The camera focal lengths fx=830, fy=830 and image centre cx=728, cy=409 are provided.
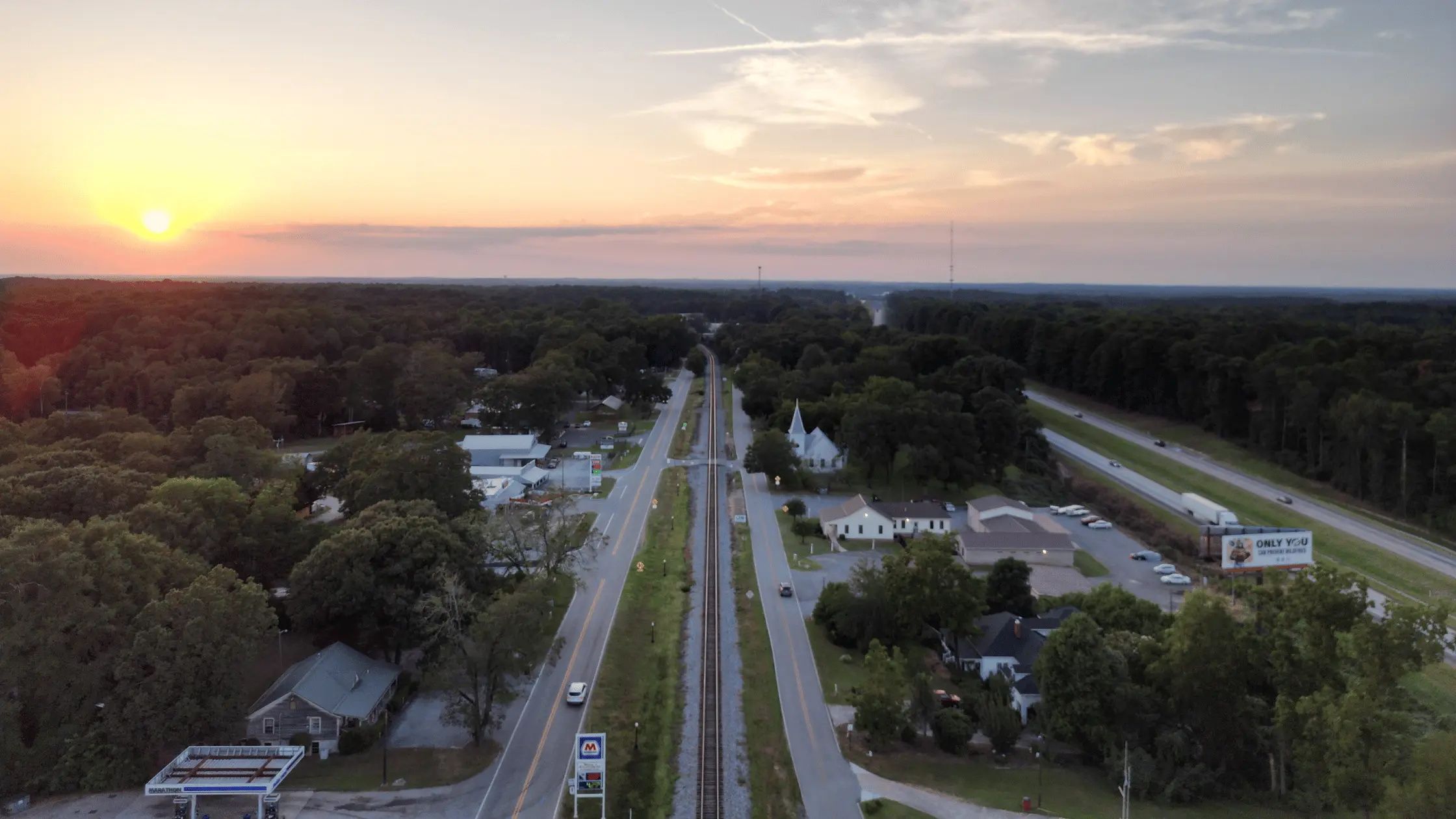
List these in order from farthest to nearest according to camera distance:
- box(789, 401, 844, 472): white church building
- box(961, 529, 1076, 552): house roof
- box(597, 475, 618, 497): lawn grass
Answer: box(789, 401, 844, 472): white church building → box(597, 475, 618, 497): lawn grass → box(961, 529, 1076, 552): house roof

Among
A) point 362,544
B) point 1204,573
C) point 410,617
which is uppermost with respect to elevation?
point 362,544

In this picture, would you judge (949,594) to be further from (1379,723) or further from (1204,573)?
(1204,573)

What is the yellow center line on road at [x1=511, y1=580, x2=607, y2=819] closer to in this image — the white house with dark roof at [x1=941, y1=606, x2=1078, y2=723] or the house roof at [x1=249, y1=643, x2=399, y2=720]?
the house roof at [x1=249, y1=643, x2=399, y2=720]

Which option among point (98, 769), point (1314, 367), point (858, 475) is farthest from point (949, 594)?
point (1314, 367)

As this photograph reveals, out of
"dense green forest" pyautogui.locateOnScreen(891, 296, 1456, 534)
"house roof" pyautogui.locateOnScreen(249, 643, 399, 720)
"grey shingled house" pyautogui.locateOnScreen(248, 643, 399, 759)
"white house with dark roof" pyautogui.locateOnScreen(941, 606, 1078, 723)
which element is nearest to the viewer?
"grey shingled house" pyautogui.locateOnScreen(248, 643, 399, 759)

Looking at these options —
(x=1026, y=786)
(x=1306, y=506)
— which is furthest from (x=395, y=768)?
(x=1306, y=506)

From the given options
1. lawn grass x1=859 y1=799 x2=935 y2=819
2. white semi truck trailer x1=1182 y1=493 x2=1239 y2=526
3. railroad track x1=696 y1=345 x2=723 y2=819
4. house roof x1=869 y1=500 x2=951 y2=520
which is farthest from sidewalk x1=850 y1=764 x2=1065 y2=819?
white semi truck trailer x1=1182 y1=493 x2=1239 y2=526
